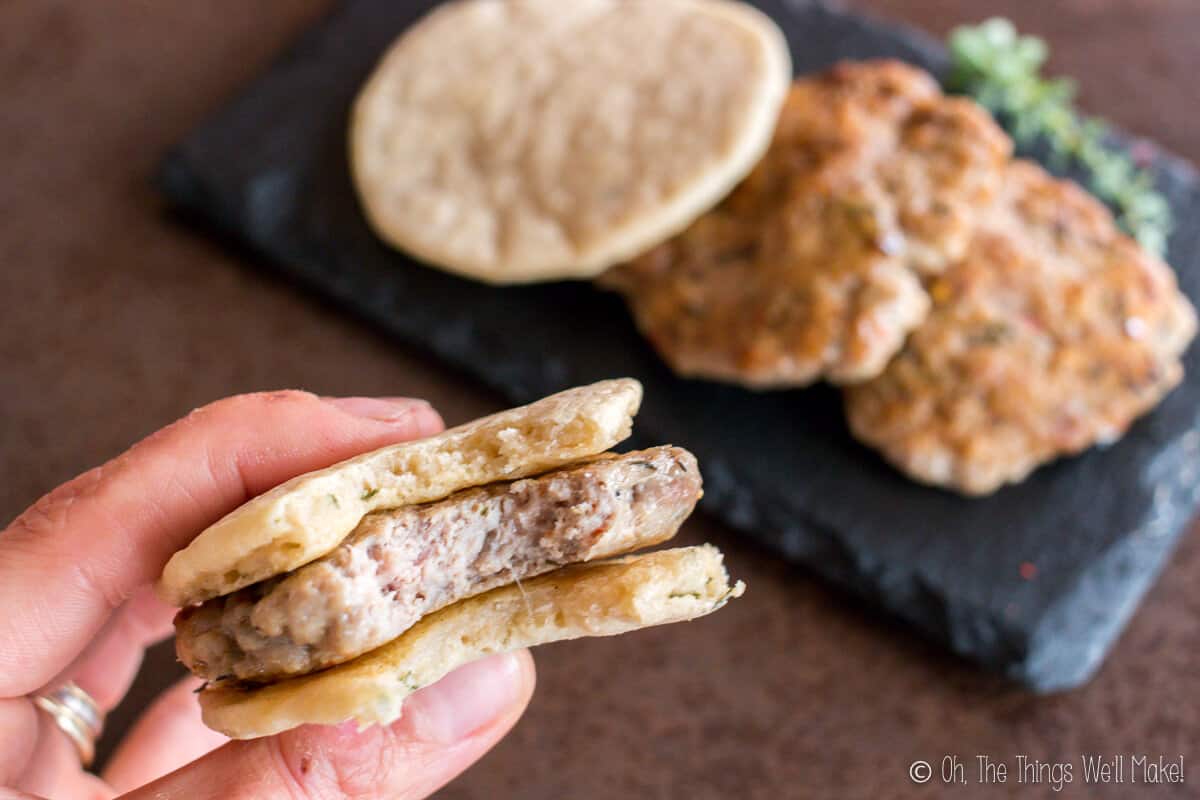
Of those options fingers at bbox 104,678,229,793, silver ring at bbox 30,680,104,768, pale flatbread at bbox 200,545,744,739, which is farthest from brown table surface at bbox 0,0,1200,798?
pale flatbread at bbox 200,545,744,739

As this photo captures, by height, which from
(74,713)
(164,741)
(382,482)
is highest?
(382,482)

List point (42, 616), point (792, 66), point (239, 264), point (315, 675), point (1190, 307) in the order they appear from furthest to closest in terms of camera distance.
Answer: point (792, 66), point (239, 264), point (1190, 307), point (42, 616), point (315, 675)

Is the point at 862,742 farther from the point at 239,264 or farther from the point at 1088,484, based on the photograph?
the point at 239,264

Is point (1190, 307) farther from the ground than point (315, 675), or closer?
closer

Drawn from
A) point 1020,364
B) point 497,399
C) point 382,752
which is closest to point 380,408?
point 382,752

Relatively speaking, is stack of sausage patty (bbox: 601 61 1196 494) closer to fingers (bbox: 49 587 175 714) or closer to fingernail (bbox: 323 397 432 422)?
fingernail (bbox: 323 397 432 422)

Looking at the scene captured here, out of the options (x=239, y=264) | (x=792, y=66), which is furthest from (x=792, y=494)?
(x=239, y=264)

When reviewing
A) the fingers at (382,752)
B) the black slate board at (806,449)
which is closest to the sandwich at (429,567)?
the fingers at (382,752)

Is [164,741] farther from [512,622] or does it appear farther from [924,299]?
[924,299]
